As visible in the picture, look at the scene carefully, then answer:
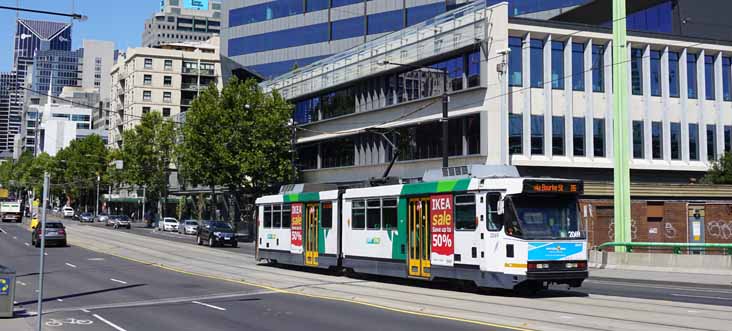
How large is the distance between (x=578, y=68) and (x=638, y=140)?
5514 millimetres

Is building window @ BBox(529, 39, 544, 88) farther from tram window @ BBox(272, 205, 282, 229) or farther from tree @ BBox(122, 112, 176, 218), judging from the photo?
tree @ BBox(122, 112, 176, 218)

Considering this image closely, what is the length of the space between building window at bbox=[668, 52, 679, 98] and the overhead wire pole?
533 inches

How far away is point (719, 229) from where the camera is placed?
40.8 metres

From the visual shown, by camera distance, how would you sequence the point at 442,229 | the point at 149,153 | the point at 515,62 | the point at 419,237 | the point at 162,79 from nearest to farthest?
the point at 442,229, the point at 419,237, the point at 515,62, the point at 149,153, the point at 162,79

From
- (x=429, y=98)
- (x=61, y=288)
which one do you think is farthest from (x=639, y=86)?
(x=61, y=288)

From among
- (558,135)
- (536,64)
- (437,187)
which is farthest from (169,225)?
(437,187)

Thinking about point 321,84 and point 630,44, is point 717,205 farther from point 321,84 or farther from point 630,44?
point 321,84

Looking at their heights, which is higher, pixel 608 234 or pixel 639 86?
pixel 639 86

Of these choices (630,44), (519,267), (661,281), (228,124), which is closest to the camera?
(519,267)

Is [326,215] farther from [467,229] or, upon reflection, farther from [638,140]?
[638,140]

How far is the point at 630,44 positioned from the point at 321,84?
22866 mm

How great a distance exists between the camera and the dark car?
156ft

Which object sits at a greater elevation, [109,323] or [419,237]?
[419,237]

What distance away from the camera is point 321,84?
55.7m
